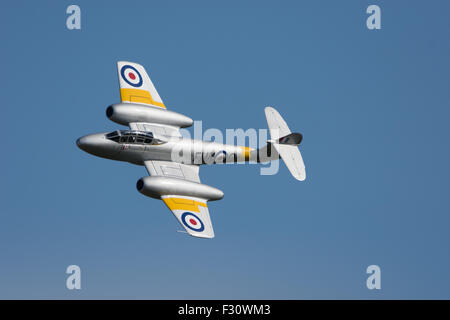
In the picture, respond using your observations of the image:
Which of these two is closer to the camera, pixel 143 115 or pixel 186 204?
pixel 186 204

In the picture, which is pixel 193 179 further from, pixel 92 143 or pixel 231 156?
pixel 92 143

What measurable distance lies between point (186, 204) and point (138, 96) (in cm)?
959

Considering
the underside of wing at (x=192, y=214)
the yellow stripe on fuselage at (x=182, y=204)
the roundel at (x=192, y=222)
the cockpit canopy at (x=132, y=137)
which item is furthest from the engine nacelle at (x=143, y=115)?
the roundel at (x=192, y=222)

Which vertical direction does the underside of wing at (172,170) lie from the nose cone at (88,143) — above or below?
below

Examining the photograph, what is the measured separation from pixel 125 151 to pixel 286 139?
11.2 meters

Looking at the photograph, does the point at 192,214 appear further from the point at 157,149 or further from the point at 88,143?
the point at 88,143

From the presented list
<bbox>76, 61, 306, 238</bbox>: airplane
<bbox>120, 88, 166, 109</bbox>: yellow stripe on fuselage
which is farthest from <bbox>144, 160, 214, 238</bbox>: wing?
<bbox>120, 88, 166, 109</bbox>: yellow stripe on fuselage

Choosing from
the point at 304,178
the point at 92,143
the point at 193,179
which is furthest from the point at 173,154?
the point at 304,178

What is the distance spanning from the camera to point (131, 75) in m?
48.2

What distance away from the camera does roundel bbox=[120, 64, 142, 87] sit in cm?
4775

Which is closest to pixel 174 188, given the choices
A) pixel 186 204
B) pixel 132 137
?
pixel 186 204

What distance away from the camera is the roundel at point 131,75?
47.8m

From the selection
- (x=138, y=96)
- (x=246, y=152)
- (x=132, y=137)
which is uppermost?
(x=138, y=96)

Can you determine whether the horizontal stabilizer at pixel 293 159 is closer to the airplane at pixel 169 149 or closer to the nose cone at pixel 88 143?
the airplane at pixel 169 149
